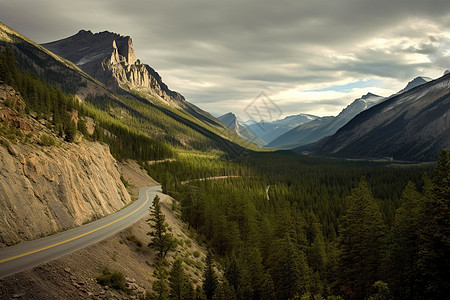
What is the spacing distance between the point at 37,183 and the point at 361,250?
34471 millimetres

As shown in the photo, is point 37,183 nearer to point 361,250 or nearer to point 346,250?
point 346,250

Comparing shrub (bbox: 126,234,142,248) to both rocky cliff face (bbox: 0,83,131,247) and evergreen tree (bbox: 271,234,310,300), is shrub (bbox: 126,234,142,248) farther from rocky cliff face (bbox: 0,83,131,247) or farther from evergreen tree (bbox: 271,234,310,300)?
evergreen tree (bbox: 271,234,310,300)

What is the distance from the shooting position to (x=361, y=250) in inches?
1138

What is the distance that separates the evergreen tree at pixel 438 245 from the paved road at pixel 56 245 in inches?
1079

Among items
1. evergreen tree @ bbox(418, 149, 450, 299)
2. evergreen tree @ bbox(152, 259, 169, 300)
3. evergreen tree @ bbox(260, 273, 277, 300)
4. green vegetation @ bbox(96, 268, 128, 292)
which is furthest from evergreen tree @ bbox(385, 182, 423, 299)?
green vegetation @ bbox(96, 268, 128, 292)

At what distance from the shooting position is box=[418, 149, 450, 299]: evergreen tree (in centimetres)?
1897

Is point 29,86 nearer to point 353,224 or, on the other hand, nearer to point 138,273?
point 138,273

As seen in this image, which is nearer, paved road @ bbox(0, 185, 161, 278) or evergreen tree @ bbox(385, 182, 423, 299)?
paved road @ bbox(0, 185, 161, 278)

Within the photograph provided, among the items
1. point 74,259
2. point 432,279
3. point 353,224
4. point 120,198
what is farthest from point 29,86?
point 432,279

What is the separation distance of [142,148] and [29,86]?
89.6 meters

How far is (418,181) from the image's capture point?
111m

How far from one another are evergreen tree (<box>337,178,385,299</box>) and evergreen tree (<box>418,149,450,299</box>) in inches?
270

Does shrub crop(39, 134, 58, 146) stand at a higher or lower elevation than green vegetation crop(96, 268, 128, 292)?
higher

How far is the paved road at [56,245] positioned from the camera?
61.3 ft
